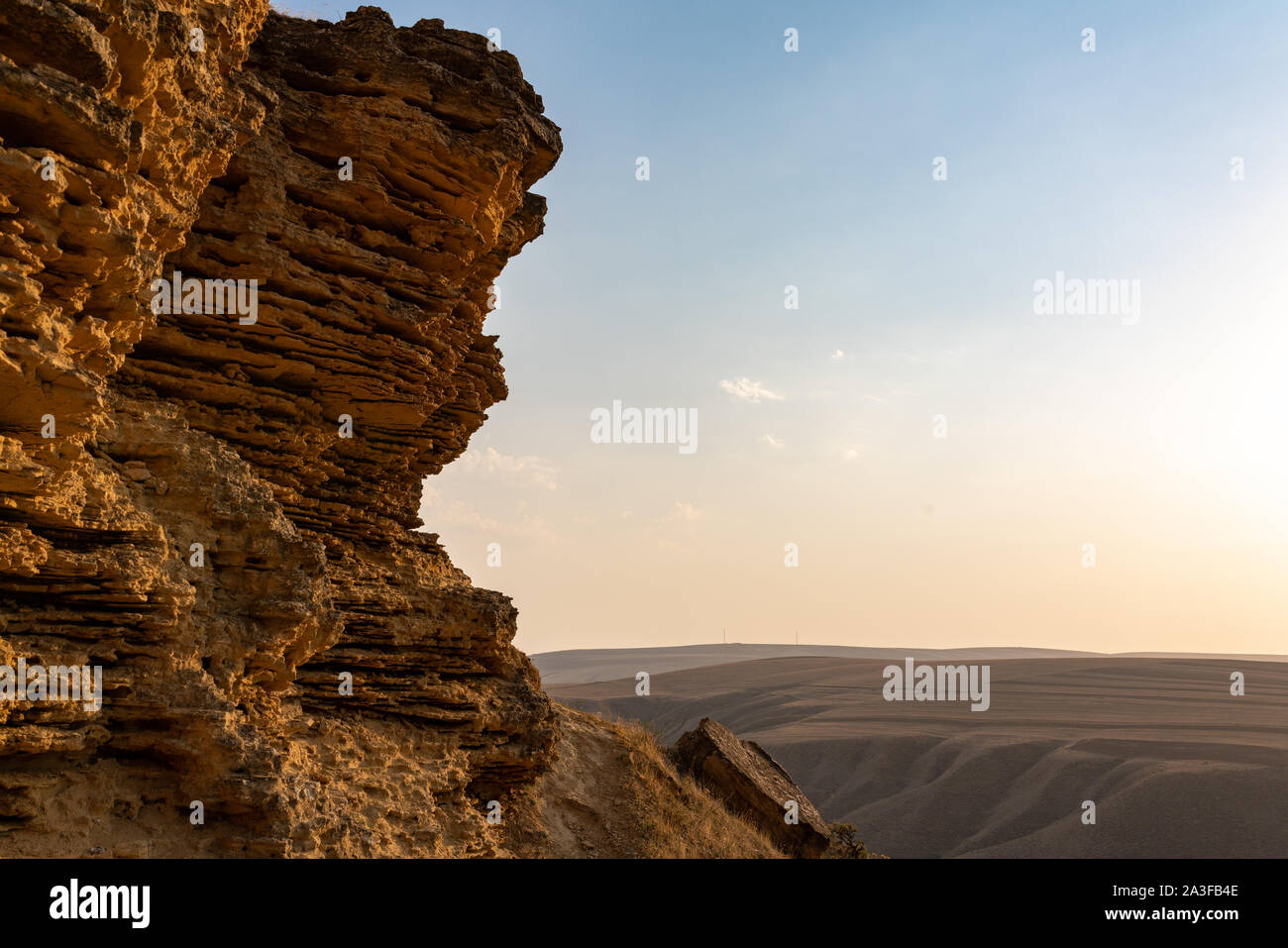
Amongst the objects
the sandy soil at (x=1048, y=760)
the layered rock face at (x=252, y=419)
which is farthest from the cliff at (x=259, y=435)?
the sandy soil at (x=1048, y=760)

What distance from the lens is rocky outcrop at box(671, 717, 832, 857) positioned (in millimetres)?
15734

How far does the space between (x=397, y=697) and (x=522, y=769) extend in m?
2.22

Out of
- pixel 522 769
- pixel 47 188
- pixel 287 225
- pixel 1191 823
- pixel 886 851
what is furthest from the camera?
pixel 886 851

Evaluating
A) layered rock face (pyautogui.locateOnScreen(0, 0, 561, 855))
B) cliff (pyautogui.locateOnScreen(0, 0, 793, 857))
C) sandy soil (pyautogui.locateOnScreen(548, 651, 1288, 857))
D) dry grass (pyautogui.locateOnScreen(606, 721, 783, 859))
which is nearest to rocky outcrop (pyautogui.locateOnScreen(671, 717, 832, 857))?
dry grass (pyautogui.locateOnScreen(606, 721, 783, 859))

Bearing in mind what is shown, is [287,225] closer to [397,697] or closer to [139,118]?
[139,118]

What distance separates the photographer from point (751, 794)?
628 inches

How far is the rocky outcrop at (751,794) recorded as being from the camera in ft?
51.6

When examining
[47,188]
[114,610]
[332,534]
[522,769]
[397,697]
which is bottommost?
[522,769]

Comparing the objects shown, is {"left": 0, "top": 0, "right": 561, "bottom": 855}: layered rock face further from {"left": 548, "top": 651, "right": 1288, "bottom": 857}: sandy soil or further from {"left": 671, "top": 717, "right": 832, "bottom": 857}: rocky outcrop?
{"left": 548, "top": 651, "right": 1288, "bottom": 857}: sandy soil

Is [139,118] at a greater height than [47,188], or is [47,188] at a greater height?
[139,118]

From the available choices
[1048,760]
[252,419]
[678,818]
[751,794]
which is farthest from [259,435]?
[1048,760]

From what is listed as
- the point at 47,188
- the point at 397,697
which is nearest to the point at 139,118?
the point at 47,188

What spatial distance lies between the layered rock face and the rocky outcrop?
5.72 metres

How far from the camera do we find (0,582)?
556 cm
